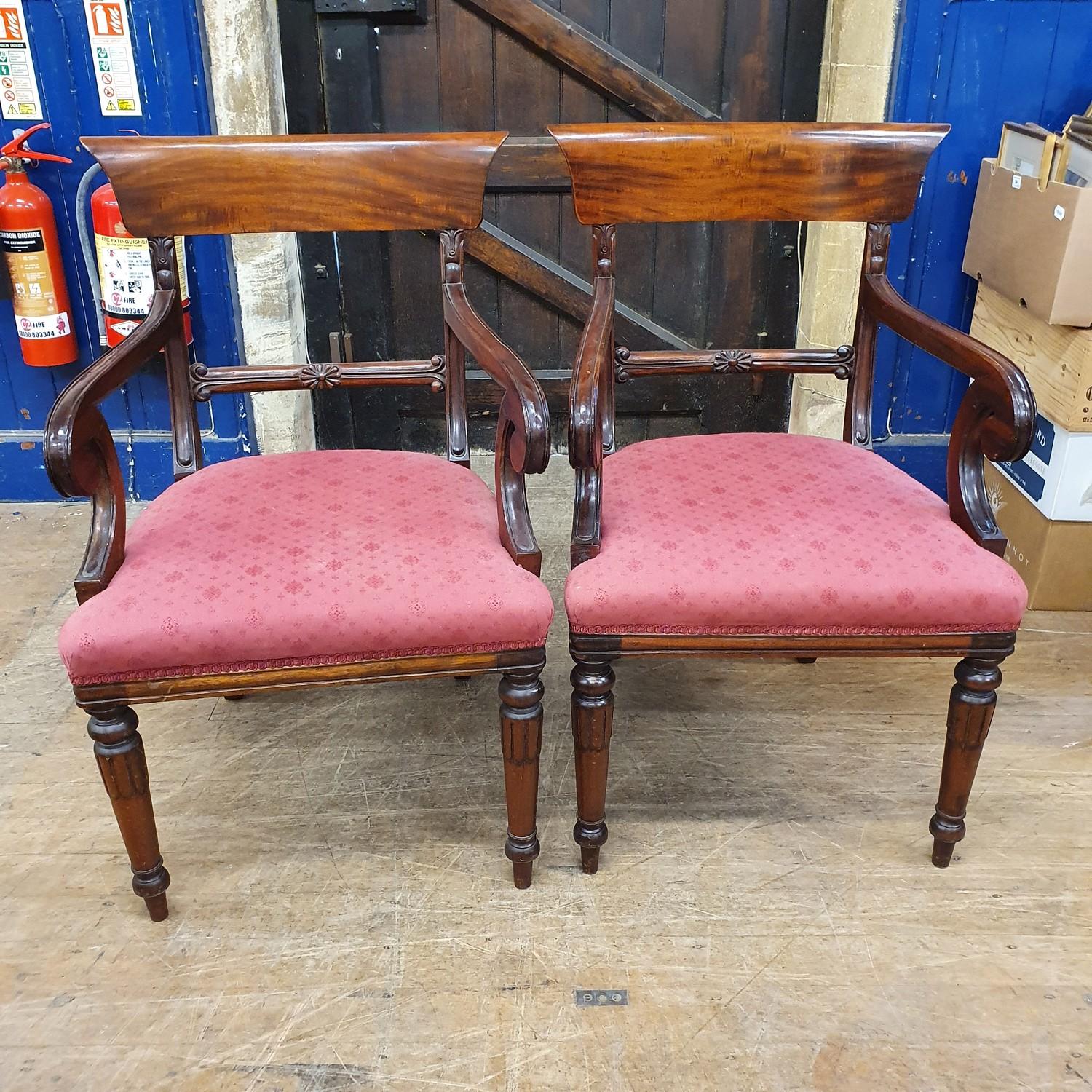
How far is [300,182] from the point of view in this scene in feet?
5.37

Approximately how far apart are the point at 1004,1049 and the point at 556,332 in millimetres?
2048

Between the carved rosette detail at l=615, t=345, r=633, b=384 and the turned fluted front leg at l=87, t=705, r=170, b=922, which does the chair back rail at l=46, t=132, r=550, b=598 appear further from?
the turned fluted front leg at l=87, t=705, r=170, b=922

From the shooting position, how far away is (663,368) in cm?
180

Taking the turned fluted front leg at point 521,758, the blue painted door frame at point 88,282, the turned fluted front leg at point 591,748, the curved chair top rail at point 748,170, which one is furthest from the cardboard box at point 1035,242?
the blue painted door frame at point 88,282

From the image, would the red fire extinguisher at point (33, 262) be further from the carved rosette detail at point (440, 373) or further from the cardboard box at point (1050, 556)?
the cardboard box at point (1050, 556)

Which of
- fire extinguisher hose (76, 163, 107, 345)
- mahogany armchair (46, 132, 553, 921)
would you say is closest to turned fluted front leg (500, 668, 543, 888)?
mahogany armchair (46, 132, 553, 921)

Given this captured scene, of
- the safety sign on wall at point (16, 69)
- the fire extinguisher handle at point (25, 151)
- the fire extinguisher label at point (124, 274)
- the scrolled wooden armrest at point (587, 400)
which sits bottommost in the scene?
the fire extinguisher label at point (124, 274)

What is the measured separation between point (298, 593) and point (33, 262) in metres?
1.65

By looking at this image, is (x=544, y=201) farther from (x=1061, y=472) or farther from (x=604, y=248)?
(x=1061, y=472)

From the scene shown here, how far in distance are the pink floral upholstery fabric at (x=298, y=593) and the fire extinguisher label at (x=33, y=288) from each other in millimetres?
1300

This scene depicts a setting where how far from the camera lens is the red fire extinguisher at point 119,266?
2422 millimetres

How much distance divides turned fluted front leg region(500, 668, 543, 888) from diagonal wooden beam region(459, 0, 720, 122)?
5.65 feet

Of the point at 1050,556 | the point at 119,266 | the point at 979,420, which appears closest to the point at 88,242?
the point at 119,266

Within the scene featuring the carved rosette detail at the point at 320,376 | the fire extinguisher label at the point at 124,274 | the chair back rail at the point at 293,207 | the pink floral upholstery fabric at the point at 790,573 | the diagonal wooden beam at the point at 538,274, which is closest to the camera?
the pink floral upholstery fabric at the point at 790,573
